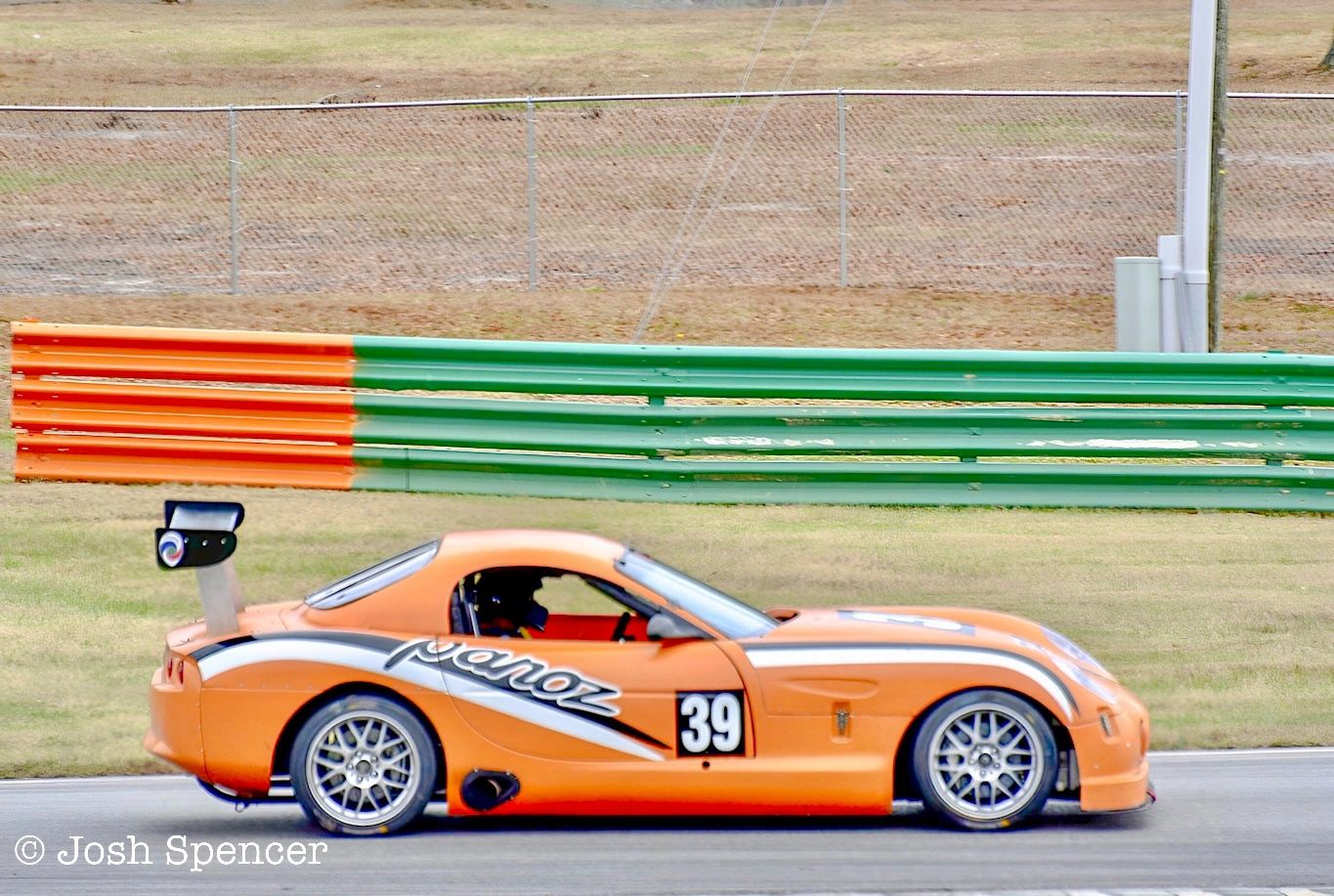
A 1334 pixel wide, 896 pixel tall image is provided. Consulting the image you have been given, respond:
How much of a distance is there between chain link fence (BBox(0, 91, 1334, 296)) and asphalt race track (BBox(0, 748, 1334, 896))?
41.8 ft

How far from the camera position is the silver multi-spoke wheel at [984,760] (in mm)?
7141

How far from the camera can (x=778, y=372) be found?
1309cm

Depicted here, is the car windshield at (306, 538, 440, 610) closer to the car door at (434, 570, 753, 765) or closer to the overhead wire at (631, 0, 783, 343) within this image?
the car door at (434, 570, 753, 765)

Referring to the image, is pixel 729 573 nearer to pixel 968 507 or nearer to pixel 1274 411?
pixel 968 507

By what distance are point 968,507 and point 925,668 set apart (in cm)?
587

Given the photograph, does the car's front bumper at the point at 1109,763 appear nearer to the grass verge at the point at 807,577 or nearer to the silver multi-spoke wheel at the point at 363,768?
the grass verge at the point at 807,577

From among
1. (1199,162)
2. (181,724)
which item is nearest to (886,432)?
(1199,162)

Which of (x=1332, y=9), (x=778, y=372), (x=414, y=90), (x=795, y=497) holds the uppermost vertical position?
(x=1332, y=9)

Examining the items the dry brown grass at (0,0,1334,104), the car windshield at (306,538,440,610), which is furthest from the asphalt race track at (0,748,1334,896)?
the dry brown grass at (0,0,1334,104)

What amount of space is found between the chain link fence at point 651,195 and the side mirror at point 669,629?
42.2ft

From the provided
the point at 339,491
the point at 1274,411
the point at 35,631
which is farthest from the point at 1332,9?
the point at 35,631

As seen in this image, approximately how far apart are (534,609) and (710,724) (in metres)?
1.01

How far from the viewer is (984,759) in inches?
282

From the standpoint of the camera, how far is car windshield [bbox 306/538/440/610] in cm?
750
